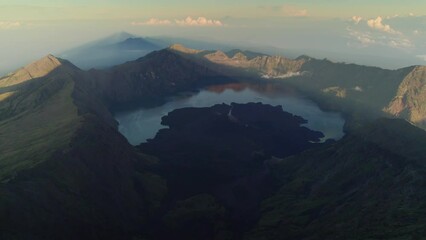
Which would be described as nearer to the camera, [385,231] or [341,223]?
[385,231]

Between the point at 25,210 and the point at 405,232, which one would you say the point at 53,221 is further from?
the point at 405,232

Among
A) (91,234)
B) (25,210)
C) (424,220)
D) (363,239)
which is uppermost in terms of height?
(424,220)

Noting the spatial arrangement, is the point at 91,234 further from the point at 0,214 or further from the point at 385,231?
the point at 385,231

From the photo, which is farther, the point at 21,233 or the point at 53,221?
the point at 53,221

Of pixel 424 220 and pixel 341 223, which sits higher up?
pixel 424 220

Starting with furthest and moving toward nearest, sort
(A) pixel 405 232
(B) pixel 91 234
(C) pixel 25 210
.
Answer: (B) pixel 91 234
(C) pixel 25 210
(A) pixel 405 232

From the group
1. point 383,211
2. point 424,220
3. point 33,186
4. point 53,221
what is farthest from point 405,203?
point 33,186

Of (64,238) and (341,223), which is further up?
(341,223)

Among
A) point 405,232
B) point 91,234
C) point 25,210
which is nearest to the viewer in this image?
point 405,232

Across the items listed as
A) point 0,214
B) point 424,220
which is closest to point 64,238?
point 0,214
